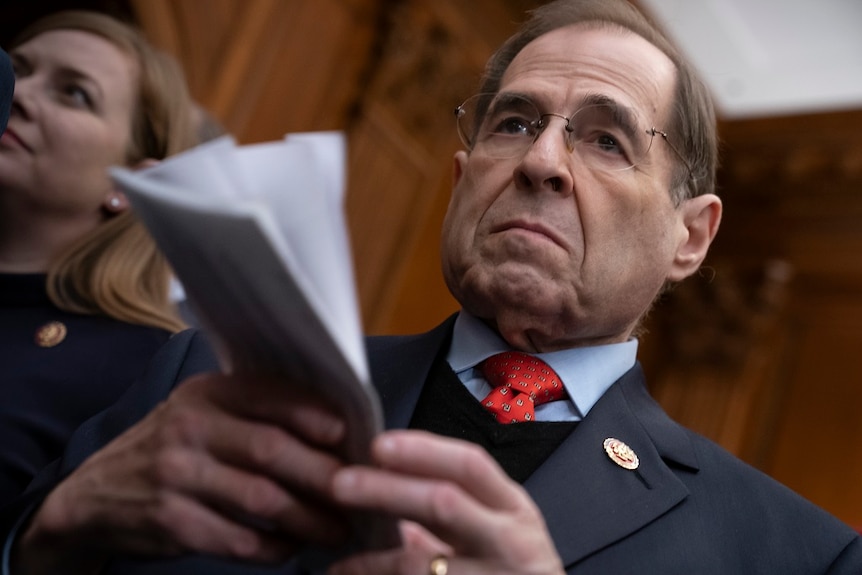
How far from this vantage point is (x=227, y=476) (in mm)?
820

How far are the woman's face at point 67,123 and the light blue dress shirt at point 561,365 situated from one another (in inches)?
33.0

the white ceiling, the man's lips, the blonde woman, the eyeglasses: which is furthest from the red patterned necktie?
the white ceiling

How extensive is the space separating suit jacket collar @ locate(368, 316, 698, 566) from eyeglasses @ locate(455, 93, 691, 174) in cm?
31

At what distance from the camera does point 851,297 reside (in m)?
5.77

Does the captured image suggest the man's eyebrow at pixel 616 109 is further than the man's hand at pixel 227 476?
Yes

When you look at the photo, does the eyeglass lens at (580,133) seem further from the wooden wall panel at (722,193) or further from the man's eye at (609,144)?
the wooden wall panel at (722,193)

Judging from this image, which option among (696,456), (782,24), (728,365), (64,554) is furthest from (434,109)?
(64,554)

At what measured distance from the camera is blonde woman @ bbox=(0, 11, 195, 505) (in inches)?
65.2

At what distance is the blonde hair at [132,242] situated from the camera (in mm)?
1828

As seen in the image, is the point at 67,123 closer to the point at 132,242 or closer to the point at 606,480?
the point at 132,242

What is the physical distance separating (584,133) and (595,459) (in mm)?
519

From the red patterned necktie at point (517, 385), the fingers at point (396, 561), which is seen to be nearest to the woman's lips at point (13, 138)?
the red patterned necktie at point (517, 385)

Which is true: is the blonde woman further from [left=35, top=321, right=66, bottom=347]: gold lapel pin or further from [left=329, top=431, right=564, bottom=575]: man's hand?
[left=329, top=431, right=564, bottom=575]: man's hand

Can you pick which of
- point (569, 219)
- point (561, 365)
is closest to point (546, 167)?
point (569, 219)
